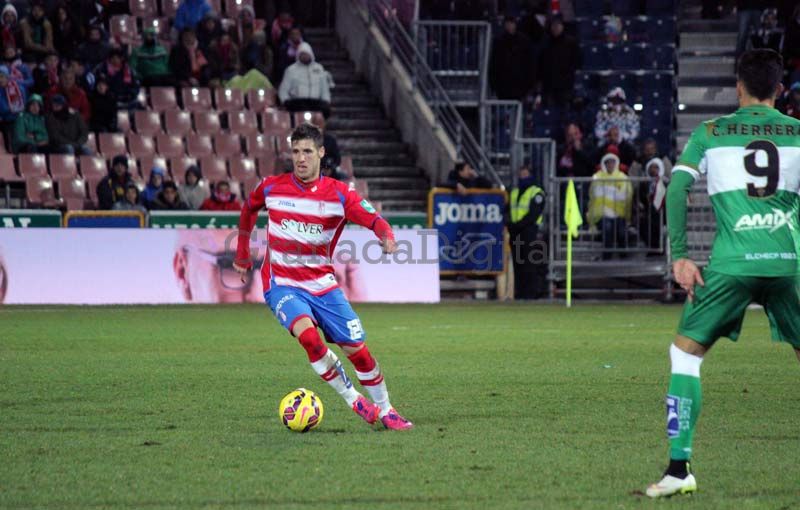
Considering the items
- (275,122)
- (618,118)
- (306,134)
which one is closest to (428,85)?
(275,122)

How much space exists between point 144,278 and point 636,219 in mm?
8288

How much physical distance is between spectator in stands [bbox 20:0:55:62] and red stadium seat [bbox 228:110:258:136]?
3.43 m

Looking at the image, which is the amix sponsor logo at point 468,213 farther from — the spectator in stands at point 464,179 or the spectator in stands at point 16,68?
the spectator in stands at point 16,68

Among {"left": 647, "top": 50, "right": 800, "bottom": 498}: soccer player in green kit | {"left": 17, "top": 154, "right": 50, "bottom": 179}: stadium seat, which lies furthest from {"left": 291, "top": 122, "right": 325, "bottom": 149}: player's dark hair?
{"left": 17, "top": 154, "right": 50, "bottom": 179}: stadium seat

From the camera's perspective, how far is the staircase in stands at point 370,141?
25891mm

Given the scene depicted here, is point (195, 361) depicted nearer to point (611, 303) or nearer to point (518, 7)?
point (611, 303)

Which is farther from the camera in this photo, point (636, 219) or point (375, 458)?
point (636, 219)

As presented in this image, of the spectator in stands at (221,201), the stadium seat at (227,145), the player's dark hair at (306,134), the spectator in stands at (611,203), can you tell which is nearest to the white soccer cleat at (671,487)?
the player's dark hair at (306,134)

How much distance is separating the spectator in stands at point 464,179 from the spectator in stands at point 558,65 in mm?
3970

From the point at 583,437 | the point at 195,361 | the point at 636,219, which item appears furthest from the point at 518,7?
the point at 583,437

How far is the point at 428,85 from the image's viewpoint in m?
26.9

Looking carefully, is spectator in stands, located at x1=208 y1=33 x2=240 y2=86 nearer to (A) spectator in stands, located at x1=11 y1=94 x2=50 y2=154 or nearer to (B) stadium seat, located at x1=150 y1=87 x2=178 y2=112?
(B) stadium seat, located at x1=150 y1=87 x2=178 y2=112

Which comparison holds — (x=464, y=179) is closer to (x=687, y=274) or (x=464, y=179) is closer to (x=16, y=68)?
(x=16, y=68)

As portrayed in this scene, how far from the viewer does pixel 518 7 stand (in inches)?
1148
